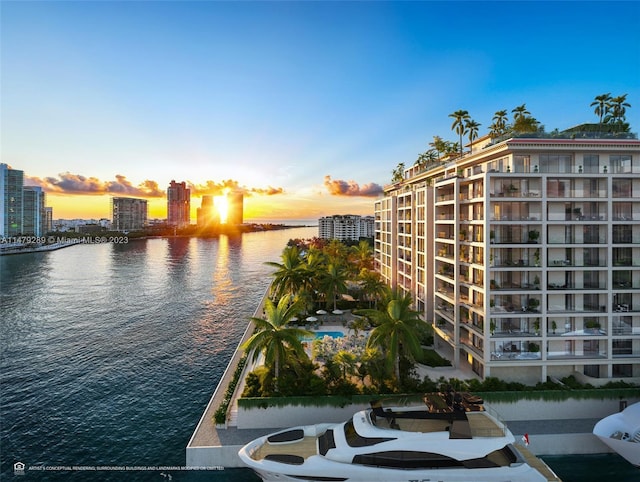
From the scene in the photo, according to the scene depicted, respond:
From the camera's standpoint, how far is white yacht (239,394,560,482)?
17.7 meters

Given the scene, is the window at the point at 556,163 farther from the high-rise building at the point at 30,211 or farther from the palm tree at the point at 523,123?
the high-rise building at the point at 30,211

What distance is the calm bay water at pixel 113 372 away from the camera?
2260 cm

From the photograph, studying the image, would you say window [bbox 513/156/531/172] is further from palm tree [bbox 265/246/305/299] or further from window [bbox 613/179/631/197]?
palm tree [bbox 265/246/305/299]

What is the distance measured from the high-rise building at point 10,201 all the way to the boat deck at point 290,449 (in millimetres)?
199605

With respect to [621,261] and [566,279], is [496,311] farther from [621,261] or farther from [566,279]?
[621,261]

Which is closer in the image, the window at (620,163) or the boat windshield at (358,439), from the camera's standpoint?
the boat windshield at (358,439)

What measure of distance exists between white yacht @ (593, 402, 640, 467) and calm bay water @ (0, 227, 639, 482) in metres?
A: 1.46

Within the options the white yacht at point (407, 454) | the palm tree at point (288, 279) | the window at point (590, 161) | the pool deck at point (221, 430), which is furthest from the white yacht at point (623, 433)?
the palm tree at point (288, 279)

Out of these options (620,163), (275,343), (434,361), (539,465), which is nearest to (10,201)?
(275,343)

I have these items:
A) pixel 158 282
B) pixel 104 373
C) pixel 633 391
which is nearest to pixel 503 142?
pixel 633 391

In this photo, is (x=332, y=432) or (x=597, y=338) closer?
(x=332, y=432)

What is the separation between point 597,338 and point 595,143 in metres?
13.8

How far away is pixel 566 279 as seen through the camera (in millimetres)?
26609

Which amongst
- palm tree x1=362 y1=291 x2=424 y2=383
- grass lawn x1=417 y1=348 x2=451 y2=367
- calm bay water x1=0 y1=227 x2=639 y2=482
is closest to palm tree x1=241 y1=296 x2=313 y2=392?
palm tree x1=362 y1=291 x2=424 y2=383
